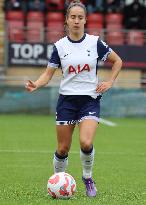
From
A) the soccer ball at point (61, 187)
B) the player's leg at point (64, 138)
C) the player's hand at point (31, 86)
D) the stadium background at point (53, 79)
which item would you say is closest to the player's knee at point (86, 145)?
the player's leg at point (64, 138)

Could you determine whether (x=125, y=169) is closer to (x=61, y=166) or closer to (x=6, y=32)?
(x=61, y=166)

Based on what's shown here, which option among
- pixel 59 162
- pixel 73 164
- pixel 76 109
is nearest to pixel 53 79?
pixel 73 164

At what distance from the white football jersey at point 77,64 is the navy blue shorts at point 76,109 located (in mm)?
63

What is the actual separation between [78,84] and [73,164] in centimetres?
405

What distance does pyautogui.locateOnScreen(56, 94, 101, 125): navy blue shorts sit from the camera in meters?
8.86

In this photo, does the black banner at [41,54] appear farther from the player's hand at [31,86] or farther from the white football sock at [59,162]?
the player's hand at [31,86]

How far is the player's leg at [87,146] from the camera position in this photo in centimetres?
864

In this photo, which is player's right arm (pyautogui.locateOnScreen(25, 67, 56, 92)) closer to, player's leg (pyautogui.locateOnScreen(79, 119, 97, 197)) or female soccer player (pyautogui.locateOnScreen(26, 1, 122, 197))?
female soccer player (pyautogui.locateOnScreen(26, 1, 122, 197))

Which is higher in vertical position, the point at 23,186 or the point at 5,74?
the point at 23,186

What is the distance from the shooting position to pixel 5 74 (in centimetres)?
2759

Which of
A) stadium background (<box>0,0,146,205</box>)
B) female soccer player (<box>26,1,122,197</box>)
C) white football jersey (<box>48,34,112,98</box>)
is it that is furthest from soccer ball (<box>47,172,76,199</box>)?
stadium background (<box>0,0,146,205</box>)

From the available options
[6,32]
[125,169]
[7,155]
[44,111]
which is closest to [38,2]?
[6,32]

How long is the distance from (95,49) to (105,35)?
62.6 feet

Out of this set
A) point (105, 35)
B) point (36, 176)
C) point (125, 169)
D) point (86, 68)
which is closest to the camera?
point (86, 68)
